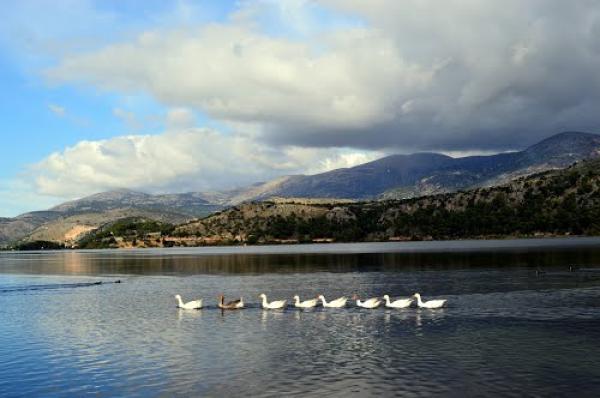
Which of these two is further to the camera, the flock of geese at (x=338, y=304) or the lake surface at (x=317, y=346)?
the flock of geese at (x=338, y=304)

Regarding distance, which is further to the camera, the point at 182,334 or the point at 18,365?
the point at 182,334

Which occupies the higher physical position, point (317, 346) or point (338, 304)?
point (338, 304)

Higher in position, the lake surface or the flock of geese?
the flock of geese

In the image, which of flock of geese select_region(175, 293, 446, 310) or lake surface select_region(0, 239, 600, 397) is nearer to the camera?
lake surface select_region(0, 239, 600, 397)

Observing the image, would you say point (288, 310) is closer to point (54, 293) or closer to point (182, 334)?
point (182, 334)

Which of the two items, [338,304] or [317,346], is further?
[338,304]

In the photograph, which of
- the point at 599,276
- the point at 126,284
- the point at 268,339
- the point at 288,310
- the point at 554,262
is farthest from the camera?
the point at 554,262

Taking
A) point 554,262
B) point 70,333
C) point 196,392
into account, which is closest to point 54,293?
point 70,333

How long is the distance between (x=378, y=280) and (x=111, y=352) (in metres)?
63.7

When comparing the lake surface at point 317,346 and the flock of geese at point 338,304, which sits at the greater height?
the flock of geese at point 338,304

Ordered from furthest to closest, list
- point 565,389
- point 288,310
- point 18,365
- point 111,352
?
1. point 288,310
2. point 111,352
3. point 18,365
4. point 565,389

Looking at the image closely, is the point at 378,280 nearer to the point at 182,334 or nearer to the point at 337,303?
the point at 337,303

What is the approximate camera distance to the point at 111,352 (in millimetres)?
47094

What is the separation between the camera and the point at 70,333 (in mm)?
57719
